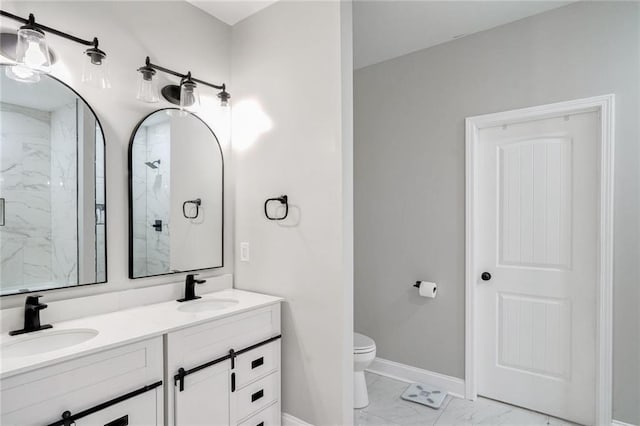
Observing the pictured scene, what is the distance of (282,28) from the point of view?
212 centimetres

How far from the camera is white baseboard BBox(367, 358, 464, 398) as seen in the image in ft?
8.47

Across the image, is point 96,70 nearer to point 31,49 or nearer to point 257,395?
point 31,49

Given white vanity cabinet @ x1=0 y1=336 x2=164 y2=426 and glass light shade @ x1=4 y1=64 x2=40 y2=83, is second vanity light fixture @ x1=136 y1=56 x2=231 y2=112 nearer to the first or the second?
glass light shade @ x1=4 y1=64 x2=40 y2=83

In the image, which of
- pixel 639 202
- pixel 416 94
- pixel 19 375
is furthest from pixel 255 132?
pixel 639 202

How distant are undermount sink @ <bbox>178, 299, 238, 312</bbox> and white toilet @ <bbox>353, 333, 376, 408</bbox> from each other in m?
0.92

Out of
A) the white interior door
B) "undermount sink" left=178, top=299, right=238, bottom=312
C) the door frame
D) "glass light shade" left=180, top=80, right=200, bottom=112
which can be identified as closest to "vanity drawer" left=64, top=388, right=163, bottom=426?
"undermount sink" left=178, top=299, right=238, bottom=312

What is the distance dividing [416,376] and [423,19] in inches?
105

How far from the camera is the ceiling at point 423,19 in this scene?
220 centimetres

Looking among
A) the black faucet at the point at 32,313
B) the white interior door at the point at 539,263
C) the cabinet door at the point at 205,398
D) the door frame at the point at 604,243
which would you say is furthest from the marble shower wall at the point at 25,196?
the door frame at the point at 604,243

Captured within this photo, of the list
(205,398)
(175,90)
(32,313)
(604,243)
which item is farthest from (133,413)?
(604,243)

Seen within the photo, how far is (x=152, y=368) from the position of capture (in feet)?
4.75

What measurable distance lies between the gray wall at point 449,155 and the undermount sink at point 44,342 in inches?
84.0

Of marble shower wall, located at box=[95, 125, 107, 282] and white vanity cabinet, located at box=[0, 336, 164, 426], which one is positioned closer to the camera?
white vanity cabinet, located at box=[0, 336, 164, 426]

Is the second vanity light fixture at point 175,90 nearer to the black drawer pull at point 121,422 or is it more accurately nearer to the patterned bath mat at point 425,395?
the black drawer pull at point 121,422
